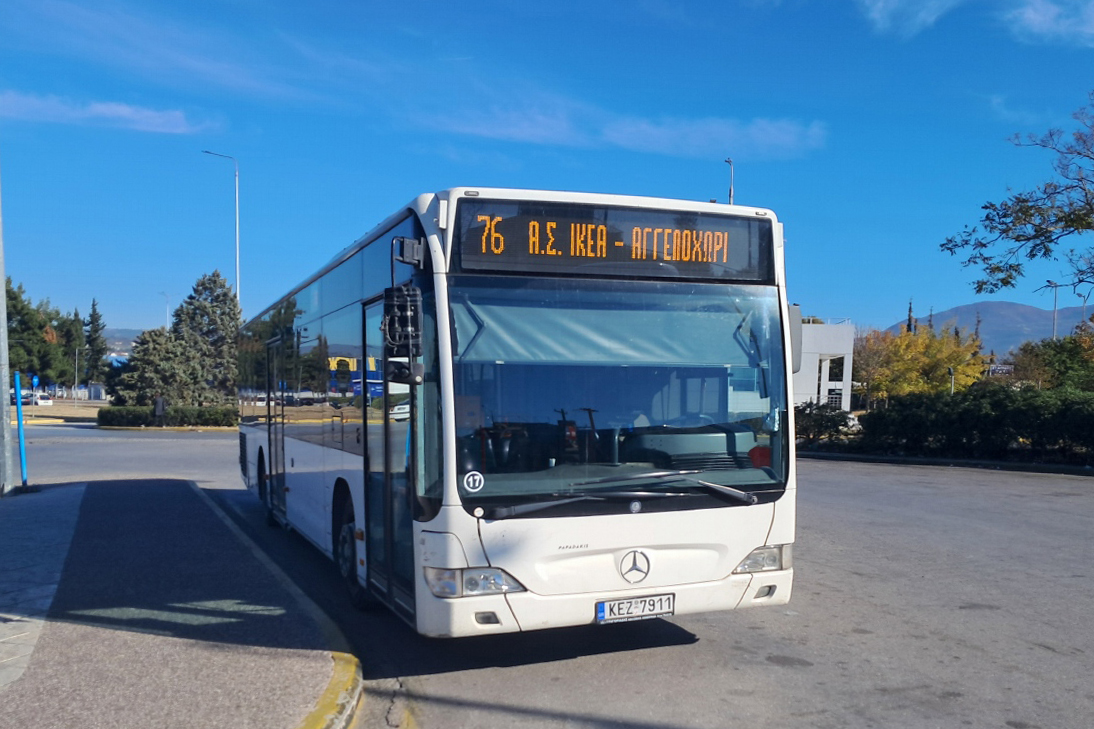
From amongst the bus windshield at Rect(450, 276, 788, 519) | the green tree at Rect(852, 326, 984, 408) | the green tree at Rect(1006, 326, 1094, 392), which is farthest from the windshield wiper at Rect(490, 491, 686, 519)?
the green tree at Rect(852, 326, 984, 408)

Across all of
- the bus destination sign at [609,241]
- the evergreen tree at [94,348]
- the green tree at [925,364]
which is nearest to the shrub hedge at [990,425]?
the bus destination sign at [609,241]

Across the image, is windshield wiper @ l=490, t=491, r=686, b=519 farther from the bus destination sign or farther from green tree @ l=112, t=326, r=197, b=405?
green tree @ l=112, t=326, r=197, b=405

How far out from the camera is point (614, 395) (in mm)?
5961

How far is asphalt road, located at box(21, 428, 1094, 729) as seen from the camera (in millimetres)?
5379

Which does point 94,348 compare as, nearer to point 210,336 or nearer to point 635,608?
point 210,336

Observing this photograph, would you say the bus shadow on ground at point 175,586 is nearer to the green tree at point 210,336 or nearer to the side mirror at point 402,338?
the side mirror at point 402,338

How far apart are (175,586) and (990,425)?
21392 mm

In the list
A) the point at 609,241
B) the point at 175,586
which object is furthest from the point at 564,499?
the point at 175,586

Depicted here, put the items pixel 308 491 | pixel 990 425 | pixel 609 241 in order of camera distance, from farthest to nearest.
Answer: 1. pixel 990 425
2. pixel 308 491
3. pixel 609 241

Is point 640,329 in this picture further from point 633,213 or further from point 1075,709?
point 1075,709

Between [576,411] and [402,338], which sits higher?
[402,338]

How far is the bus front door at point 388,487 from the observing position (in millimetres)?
5918

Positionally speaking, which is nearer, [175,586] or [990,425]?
[175,586]

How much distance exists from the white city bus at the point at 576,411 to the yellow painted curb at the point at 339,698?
1.62 feet
